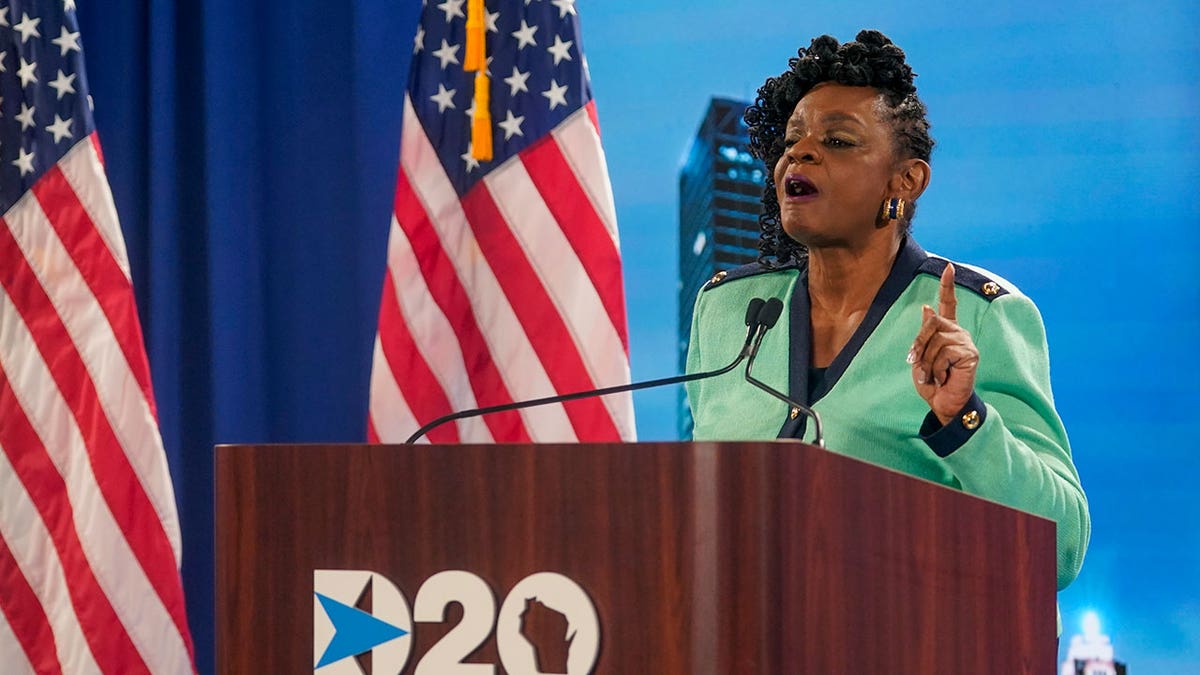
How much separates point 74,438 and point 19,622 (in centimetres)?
43

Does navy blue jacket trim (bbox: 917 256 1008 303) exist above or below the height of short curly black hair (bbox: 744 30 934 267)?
below

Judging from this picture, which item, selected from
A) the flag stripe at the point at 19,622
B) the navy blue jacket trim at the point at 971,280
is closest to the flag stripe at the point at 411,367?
the flag stripe at the point at 19,622

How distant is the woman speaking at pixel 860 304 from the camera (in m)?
1.86

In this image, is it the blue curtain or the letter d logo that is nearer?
the letter d logo

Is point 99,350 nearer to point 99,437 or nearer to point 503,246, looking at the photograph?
point 99,437

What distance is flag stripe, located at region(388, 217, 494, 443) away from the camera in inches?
123

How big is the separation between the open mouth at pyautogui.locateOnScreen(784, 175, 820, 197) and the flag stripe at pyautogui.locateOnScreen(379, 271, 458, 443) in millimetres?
1267

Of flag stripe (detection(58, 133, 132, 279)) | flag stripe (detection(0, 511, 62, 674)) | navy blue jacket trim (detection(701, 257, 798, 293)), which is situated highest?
flag stripe (detection(58, 133, 132, 279))

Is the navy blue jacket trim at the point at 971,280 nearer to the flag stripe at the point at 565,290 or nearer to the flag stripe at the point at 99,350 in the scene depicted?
the flag stripe at the point at 565,290

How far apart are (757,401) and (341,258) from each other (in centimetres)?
182

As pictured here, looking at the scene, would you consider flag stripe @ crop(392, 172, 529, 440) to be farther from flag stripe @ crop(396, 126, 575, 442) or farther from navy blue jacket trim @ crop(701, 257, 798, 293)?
navy blue jacket trim @ crop(701, 257, 798, 293)

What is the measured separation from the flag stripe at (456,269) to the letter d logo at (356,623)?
187cm

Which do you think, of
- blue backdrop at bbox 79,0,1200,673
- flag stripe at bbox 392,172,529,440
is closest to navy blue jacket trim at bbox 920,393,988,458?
flag stripe at bbox 392,172,529,440

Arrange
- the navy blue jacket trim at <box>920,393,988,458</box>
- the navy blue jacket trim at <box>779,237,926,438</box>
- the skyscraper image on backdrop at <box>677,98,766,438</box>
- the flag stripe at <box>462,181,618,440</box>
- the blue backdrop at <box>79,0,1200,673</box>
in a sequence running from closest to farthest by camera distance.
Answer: the navy blue jacket trim at <box>920,393,988,458</box>, the navy blue jacket trim at <box>779,237,926,438</box>, the flag stripe at <box>462,181,618,440</box>, the blue backdrop at <box>79,0,1200,673</box>, the skyscraper image on backdrop at <box>677,98,766,438</box>
